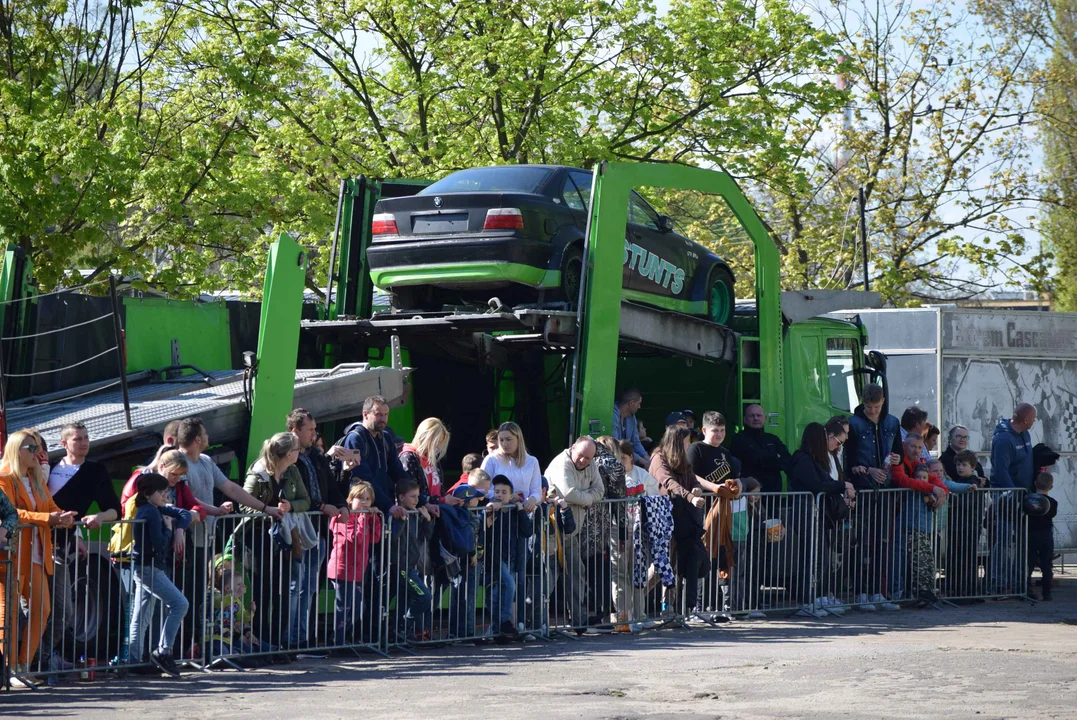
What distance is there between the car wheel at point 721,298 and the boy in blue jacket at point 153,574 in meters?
6.86

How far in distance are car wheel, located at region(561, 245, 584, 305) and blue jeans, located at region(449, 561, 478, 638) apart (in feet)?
8.95

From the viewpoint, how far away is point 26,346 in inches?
460

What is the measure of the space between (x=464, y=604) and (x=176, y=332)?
12.7 ft

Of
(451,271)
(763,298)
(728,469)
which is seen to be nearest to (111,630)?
(451,271)

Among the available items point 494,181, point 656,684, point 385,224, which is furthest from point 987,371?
point 656,684

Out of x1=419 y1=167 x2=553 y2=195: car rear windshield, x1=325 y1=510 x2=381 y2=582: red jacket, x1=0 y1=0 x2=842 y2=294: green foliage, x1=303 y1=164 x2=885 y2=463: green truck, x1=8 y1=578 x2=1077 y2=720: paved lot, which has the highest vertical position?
x1=0 y1=0 x2=842 y2=294: green foliage

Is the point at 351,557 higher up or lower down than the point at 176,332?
lower down

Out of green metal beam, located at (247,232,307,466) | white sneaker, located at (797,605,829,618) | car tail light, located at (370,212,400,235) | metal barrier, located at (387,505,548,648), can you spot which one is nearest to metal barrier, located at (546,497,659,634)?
metal barrier, located at (387,505,548,648)

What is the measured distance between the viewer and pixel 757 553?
12375 millimetres

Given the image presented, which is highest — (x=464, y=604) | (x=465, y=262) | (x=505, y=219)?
(x=505, y=219)

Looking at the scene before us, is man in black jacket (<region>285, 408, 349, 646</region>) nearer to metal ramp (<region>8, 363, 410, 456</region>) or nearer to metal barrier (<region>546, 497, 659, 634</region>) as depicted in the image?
metal ramp (<region>8, 363, 410, 456</region>)

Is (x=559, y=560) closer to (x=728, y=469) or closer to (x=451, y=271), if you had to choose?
(x=728, y=469)

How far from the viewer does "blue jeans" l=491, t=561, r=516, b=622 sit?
10695 mm

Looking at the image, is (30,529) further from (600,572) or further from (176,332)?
(600,572)
